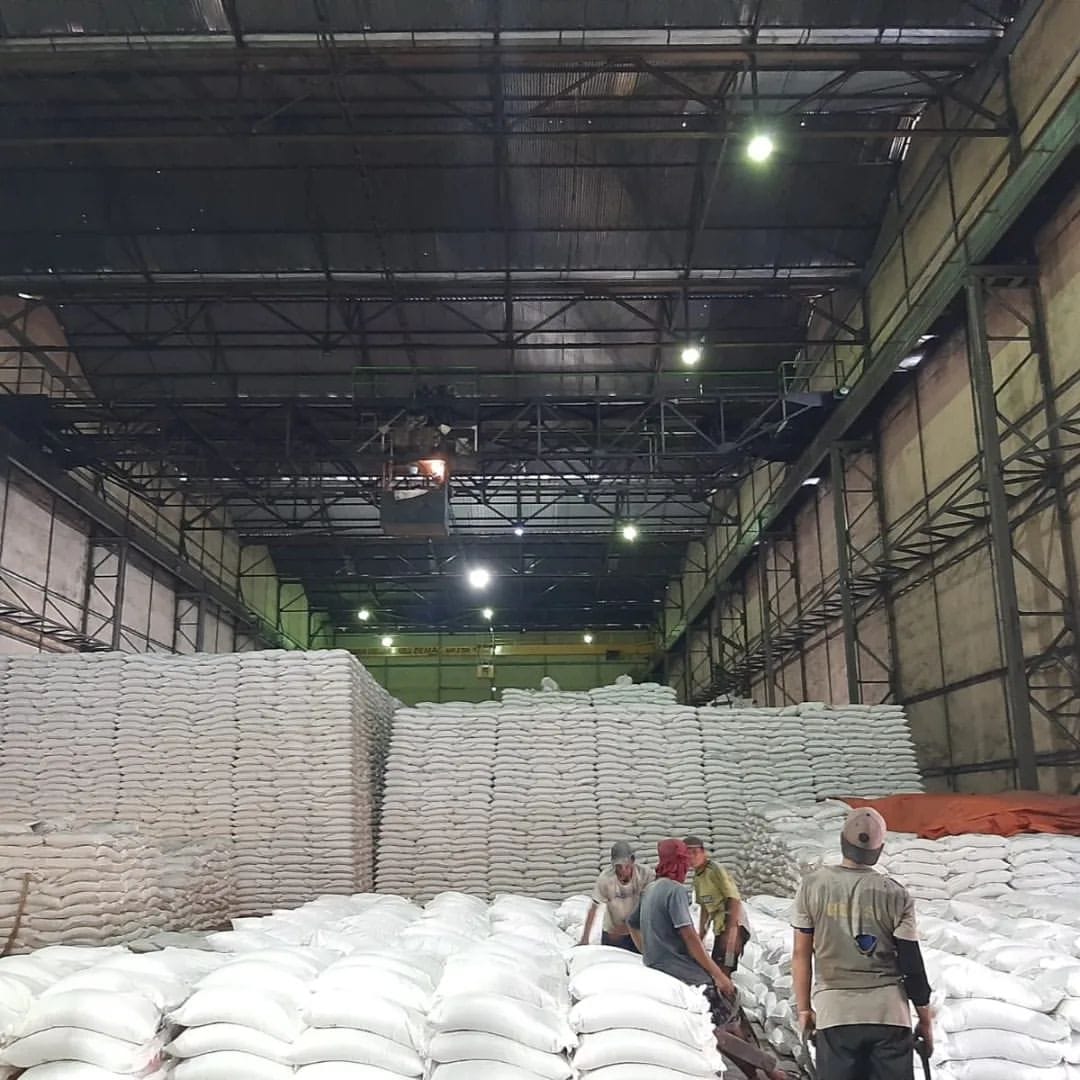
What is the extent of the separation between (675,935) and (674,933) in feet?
0.03

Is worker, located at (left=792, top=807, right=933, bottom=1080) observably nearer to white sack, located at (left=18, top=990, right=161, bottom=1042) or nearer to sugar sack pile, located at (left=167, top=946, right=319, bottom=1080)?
sugar sack pile, located at (left=167, top=946, right=319, bottom=1080)

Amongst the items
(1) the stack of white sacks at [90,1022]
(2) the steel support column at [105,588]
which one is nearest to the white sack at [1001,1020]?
(1) the stack of white sacks at [90,1022]

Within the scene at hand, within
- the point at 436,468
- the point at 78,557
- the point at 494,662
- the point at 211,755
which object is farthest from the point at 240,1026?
the point at 494,662

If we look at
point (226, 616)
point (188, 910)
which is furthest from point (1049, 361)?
point (226, 616)

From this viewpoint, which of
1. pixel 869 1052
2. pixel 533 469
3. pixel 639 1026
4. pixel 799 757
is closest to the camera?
pixel 869 1052

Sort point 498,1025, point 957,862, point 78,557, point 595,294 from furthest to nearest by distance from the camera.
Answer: point 78,557 < point 595,294 < point 957,862 < point 498,1025

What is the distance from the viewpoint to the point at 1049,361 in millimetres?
9859

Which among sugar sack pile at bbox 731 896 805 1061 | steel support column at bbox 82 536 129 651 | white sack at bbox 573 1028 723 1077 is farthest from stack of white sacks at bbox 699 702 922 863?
steel support column at bbox 82 536 129 651

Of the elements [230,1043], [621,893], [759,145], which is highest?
[759,145]

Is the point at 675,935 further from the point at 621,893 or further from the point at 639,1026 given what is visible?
the point at 639,1026

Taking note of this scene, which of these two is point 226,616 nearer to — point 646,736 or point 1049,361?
point 646,736

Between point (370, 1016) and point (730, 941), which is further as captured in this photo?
point (730, 941)

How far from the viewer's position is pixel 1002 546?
9742 mm

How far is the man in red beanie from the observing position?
14.4 feet
